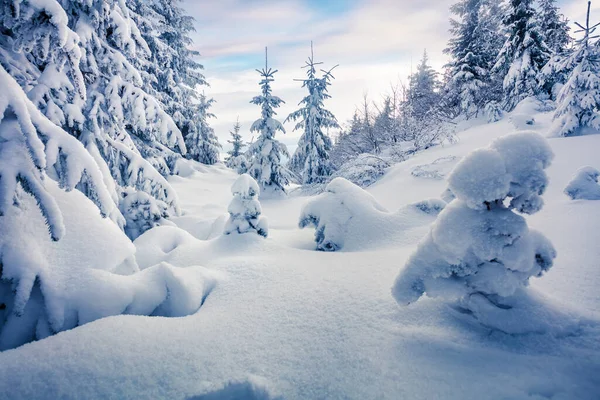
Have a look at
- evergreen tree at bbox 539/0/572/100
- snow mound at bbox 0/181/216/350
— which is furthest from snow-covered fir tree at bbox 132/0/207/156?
evergreen tree at bbox 539/0/572/100

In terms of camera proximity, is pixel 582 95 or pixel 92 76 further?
pixel 582 95

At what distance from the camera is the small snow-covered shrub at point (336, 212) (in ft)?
22.4

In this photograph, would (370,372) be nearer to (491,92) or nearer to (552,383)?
(552,383)

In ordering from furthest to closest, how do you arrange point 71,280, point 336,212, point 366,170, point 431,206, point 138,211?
point 366,170 → point 138,211 → point 336,212 → point 431,206 → point 71,280

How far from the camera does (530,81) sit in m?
18.9

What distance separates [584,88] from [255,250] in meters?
14.7

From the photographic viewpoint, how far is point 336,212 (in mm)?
7254

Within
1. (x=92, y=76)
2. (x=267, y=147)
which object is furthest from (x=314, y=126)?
(x=92, y=76)

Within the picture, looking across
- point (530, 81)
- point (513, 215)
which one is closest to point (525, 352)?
point (513, 215)

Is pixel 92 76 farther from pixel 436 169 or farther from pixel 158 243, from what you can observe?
pixel 436 169

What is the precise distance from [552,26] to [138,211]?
3170cm

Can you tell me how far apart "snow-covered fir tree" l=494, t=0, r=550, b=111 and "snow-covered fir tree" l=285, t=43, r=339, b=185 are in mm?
12897

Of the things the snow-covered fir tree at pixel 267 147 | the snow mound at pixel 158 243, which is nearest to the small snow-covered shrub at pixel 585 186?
the snow mound at pixel 158 243

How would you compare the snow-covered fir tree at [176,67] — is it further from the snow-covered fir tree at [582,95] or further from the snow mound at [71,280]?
the snow-covered fir tree at [582,95]
